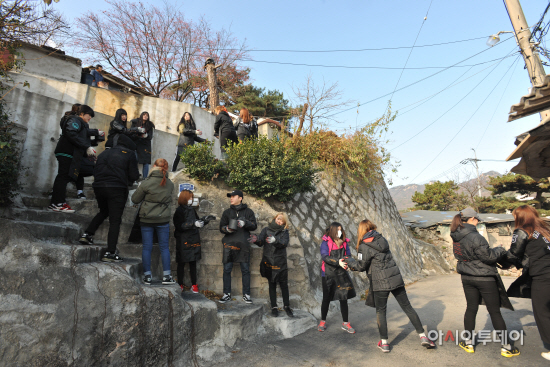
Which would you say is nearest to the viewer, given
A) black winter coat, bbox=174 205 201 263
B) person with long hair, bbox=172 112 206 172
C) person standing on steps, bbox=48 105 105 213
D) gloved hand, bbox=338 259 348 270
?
gloved hand, bbox=338 259 348 270

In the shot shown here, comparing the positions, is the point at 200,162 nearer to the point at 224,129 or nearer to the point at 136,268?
the point at 224,129

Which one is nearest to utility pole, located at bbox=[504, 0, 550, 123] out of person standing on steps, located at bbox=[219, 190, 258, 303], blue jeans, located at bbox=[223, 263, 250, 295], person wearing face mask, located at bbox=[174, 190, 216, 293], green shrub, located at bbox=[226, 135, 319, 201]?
green shrub, located at bbox=[226, 135, 319, 201]

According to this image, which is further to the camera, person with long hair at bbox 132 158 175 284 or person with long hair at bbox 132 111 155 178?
person with long hair at bbox 132 111 155 178

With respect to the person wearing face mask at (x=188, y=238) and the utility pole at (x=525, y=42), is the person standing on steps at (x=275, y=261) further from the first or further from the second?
the utility pole at (x=525, y=42)

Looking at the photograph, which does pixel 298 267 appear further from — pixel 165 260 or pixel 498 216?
pixel 498 216

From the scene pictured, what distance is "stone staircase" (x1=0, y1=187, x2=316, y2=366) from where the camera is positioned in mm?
3281

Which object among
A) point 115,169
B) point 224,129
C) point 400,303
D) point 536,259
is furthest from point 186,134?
point 536,259

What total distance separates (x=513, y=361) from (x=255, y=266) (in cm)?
385

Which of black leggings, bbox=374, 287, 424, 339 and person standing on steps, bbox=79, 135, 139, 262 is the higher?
person standing on steps, bbox=79, 135, 139, 262

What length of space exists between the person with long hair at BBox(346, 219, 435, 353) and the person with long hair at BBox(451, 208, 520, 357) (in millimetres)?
693

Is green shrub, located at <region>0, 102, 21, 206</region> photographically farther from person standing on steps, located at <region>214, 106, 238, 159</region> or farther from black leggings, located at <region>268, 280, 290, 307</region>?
person standing on steps, located at <region>214, 106, 238, 159</region>

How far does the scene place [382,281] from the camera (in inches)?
157

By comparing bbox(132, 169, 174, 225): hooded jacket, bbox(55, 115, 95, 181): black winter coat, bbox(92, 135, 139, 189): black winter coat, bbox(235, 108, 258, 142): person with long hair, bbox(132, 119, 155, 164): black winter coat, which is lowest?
bbox(132, 169, 174, 225): hooded jacket

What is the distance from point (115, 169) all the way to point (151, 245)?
3.90ft
